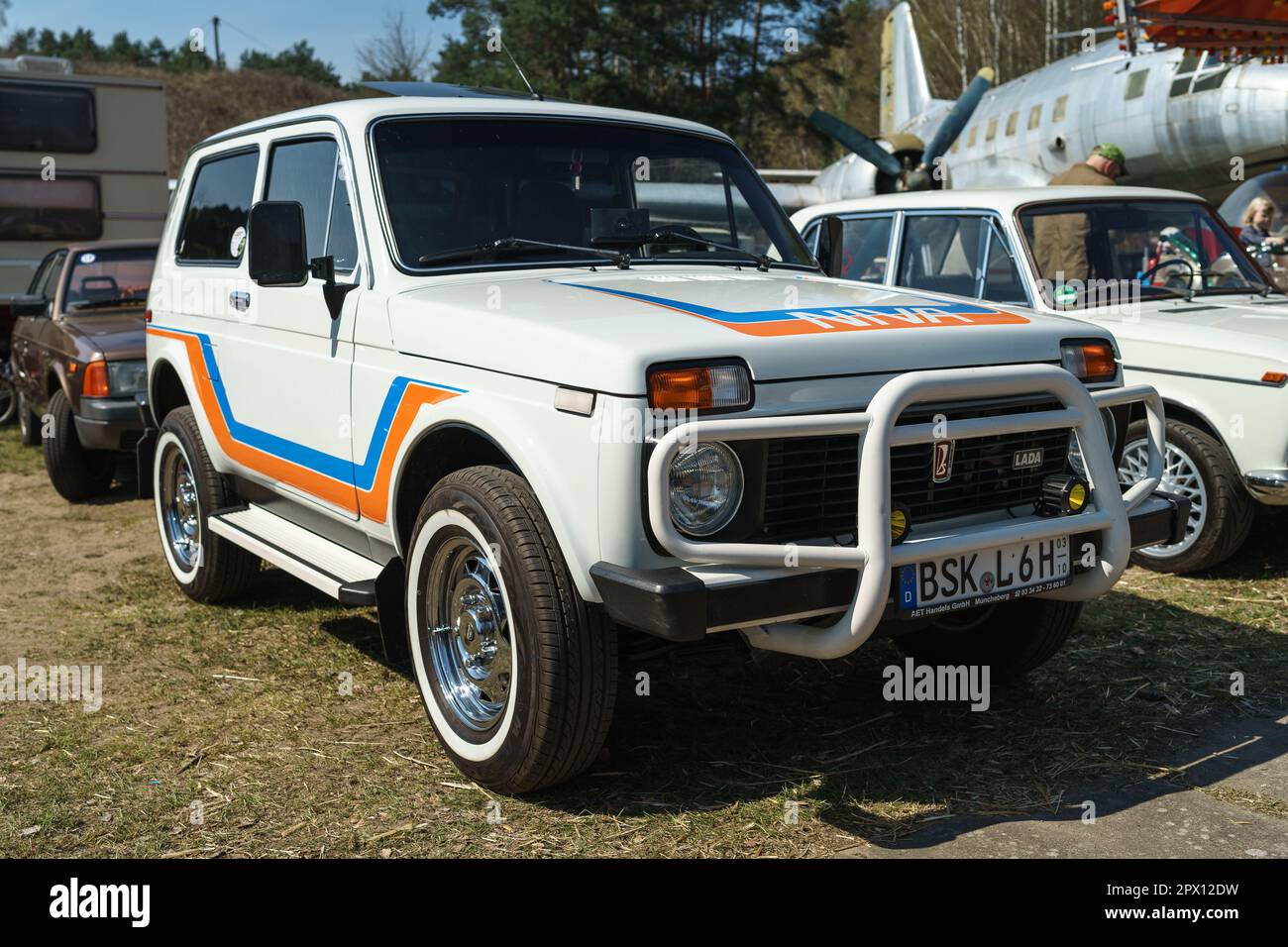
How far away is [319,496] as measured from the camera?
4.68m

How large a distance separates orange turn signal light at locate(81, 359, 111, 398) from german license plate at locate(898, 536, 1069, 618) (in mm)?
6428

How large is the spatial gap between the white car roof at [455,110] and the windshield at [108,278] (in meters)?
4.94

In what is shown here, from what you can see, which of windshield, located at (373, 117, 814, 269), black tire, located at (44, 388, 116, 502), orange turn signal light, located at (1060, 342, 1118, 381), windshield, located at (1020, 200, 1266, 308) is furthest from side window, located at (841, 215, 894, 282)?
black tire, located at (44, 388, 116, 502)

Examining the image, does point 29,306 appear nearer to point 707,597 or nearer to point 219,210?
point 219,210

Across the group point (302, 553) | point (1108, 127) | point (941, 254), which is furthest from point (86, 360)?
point (1108, 127)

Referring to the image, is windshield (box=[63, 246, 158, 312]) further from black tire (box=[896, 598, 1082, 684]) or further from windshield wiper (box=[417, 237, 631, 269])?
black tire (box=[896, 598, 1082, 684])

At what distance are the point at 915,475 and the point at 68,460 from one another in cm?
699

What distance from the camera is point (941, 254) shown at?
7145 mm

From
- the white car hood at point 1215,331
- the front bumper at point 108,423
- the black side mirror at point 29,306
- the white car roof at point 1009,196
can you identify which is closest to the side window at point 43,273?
the black side mirror at point 29,306

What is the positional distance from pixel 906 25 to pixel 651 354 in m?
30.0

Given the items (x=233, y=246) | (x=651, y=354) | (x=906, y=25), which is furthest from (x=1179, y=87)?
(x=651, y=354)

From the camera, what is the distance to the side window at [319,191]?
178 inches

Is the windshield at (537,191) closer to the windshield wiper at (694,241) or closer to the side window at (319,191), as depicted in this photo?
the windshield wiper at (694,241)

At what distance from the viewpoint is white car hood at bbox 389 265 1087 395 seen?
328 centimetres
